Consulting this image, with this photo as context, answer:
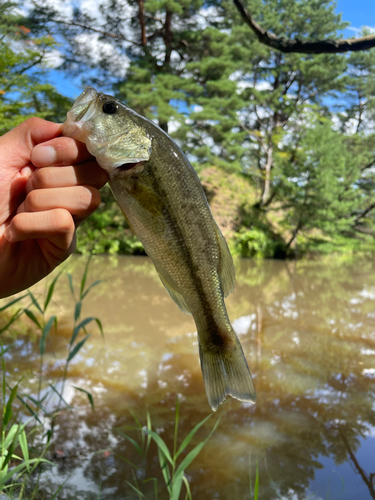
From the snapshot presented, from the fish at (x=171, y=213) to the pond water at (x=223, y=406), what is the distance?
145cm

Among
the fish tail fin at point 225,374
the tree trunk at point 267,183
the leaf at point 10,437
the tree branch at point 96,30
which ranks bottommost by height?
the leaf at point 10,437

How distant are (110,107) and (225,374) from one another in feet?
2.81

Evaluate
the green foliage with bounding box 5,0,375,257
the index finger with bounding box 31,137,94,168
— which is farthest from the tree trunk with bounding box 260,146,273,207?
the index finger with bounding box 31,137,94,168

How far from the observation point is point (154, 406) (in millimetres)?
3244

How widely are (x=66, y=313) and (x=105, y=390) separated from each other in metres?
2.38

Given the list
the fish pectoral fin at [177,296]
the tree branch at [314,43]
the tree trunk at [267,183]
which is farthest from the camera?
the tree trunk at [267,183]

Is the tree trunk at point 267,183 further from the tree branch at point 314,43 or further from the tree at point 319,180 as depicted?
the tree branch at point 314,43

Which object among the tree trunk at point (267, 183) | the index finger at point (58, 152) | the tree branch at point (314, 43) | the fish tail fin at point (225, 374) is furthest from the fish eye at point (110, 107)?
the tree trunk at point (267, 183)

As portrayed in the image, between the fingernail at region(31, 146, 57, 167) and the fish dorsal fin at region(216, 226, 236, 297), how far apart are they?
1.74ft

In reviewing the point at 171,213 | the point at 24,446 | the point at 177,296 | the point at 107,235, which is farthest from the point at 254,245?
the point at 171,213

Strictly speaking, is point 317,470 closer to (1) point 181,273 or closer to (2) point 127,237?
(1) point 181,273

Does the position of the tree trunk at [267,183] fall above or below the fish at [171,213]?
above

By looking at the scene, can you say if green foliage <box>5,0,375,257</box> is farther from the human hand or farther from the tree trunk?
the human hand

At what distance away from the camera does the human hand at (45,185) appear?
3.42 ft
